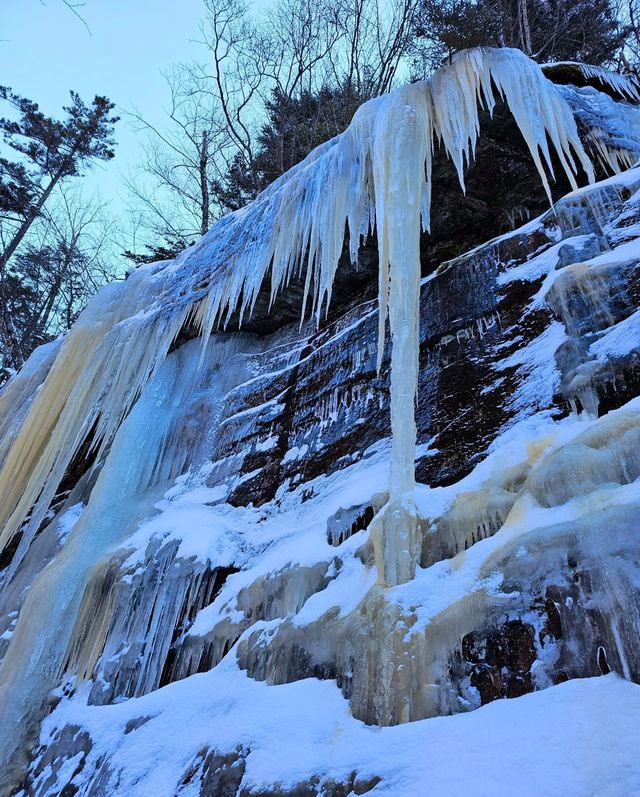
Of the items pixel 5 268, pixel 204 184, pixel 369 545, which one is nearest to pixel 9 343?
pixel 5 268

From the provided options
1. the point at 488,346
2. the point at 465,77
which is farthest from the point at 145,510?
the point at 465,77

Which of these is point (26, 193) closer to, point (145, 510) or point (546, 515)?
point (145, 510)

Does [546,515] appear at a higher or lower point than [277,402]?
lower

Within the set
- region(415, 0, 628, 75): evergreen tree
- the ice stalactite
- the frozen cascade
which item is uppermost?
region(415, 0, 628, 75): evergreen tree

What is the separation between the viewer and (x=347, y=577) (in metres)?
3.50

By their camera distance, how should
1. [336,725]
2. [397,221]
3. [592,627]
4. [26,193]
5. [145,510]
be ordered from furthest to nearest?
[26,193] → [145,510] → [397,221] → [336,725] → [592,627]

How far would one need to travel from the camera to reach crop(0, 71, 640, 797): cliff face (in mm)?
2320

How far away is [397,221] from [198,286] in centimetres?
272

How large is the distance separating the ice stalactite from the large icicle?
13 millimetres

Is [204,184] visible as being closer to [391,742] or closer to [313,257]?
[313,257]

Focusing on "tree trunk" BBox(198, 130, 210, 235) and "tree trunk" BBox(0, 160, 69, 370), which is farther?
"tree trunk" BBox(198, 130, 210, 235)

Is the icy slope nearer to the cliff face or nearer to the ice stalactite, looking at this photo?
the cliff face

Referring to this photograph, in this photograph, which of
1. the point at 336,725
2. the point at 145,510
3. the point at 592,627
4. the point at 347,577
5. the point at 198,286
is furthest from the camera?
the point at 198,286

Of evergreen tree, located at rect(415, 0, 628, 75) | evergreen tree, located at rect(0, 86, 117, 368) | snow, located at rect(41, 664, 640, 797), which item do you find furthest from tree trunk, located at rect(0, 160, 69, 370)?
snow, located at rect(41, 664, 640, 797)
